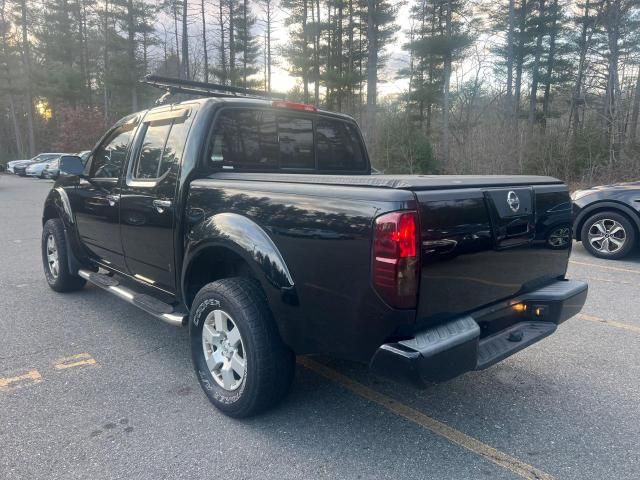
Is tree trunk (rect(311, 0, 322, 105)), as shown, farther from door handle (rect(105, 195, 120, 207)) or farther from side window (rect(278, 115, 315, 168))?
door handle (rect(105, 195, 120, 207))

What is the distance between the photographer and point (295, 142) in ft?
13.1

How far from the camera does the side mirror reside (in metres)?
4.75

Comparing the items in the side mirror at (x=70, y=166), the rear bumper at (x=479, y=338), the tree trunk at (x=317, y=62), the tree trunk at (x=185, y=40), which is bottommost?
the rear bumper at (x=479, y=338)

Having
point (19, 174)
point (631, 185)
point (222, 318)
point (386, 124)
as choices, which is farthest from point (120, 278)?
point (19, 174)

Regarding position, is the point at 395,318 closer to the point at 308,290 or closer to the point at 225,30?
the point at 308,290

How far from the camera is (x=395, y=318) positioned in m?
2.29

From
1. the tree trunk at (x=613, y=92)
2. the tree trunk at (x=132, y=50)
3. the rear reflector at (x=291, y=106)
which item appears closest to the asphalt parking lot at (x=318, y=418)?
the rear reflector at (x=291, y=106)

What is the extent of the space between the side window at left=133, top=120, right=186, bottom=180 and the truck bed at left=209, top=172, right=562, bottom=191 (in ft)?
1.45

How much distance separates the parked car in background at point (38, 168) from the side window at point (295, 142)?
100 ft

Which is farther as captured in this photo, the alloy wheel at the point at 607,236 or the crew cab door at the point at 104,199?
the alloy wheel at the point at 607,236

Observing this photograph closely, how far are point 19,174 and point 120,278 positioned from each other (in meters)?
35.3

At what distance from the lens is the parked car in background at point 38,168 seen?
98.7 ft

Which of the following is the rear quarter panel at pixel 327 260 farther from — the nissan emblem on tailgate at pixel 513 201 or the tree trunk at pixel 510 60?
the tree trunk at pixel 510 60

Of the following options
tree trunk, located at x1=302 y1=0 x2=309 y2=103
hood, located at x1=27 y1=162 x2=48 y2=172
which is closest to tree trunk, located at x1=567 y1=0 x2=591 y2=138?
tree trunk, located at x1=302 y1=0 x2=309 y2=103
